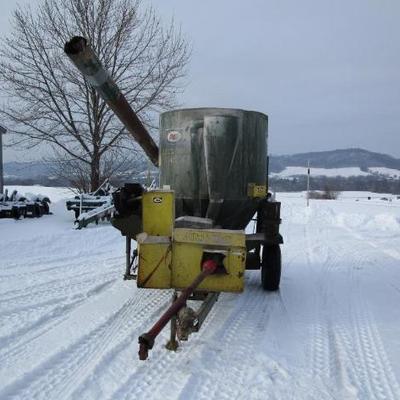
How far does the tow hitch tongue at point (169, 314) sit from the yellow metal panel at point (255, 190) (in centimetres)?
185

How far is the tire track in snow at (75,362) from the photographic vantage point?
11.1ft

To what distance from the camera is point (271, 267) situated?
22.0ft

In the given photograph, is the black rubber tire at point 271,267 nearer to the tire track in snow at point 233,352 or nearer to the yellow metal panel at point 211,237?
the tire track in snow at point 233,352

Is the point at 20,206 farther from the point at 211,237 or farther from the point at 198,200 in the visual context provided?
the point at 211,237

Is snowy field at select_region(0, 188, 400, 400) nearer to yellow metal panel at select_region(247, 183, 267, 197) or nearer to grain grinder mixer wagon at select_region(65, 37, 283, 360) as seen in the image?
grain grinder mixer wagon at select_region(65, 37, 283, 360)

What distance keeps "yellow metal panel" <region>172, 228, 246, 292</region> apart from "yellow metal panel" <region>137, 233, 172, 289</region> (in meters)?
0.07

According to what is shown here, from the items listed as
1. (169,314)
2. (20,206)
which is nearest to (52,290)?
(169,314)

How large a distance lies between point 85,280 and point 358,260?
17.3ft

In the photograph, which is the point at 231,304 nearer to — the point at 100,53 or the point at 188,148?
the point at 188,148

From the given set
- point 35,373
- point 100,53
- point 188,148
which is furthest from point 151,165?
point 100,53

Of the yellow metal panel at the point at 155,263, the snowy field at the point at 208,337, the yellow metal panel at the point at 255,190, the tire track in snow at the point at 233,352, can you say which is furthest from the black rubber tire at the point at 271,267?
the yellow metal panel at the point at 155,263

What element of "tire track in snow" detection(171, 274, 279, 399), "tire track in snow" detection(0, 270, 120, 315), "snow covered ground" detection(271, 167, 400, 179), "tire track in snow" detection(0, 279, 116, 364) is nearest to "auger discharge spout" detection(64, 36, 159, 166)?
"tire track in snow" detection(0, 270, 120, 315)

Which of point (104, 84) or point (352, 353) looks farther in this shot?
point (104, 84)

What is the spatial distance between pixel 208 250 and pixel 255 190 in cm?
193
